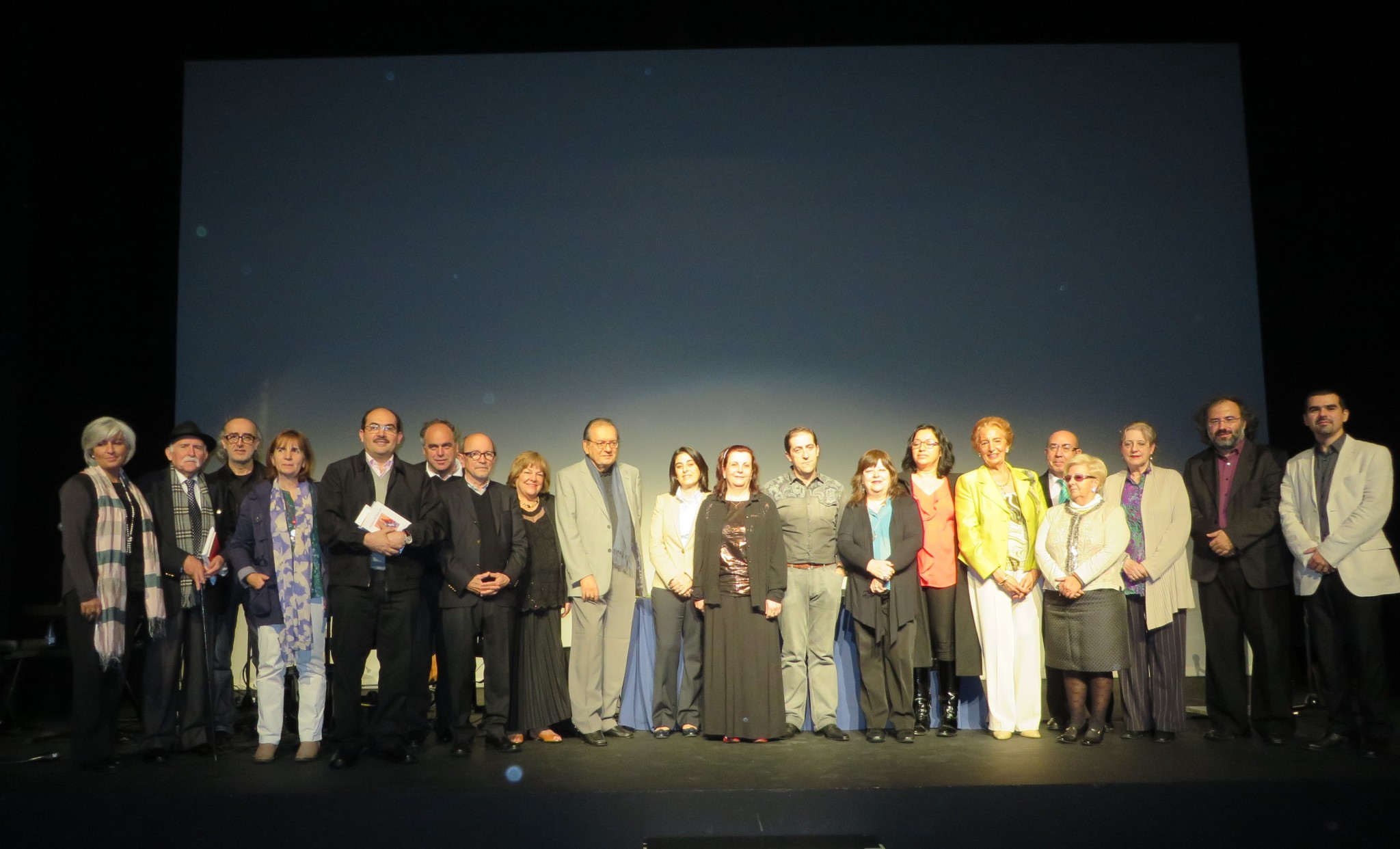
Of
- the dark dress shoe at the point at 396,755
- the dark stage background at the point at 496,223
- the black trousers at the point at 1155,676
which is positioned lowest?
the dark dress shoe at the point at 396,755

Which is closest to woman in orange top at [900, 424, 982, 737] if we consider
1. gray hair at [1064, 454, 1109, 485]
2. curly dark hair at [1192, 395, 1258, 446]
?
gray hair at [1064, 454, 1109, 485]

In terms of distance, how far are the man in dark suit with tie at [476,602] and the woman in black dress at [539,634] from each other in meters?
0.10

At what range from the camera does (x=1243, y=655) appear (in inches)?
174

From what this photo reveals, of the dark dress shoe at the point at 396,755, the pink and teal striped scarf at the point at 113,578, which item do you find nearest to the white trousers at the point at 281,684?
the dark dress shoe at the point at 396,755

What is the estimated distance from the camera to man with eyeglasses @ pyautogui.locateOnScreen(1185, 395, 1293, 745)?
425 cm

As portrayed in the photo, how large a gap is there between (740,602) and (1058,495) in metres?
1.63

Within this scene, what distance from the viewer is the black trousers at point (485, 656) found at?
13.8ft

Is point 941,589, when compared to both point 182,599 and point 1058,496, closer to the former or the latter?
point 1058,496

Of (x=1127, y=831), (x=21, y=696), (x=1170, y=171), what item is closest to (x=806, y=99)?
(x=1170, y=171)

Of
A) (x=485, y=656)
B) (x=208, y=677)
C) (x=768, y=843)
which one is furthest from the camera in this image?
(x=485, y=656)

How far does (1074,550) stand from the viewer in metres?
4.34

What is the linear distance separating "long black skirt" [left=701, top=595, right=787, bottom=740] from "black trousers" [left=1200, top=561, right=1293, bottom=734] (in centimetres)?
190

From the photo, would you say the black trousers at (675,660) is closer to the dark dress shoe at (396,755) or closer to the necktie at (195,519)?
the dark dress shoe at (396,755)

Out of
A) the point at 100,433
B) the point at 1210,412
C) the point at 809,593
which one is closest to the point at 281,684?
the point at 100,433
